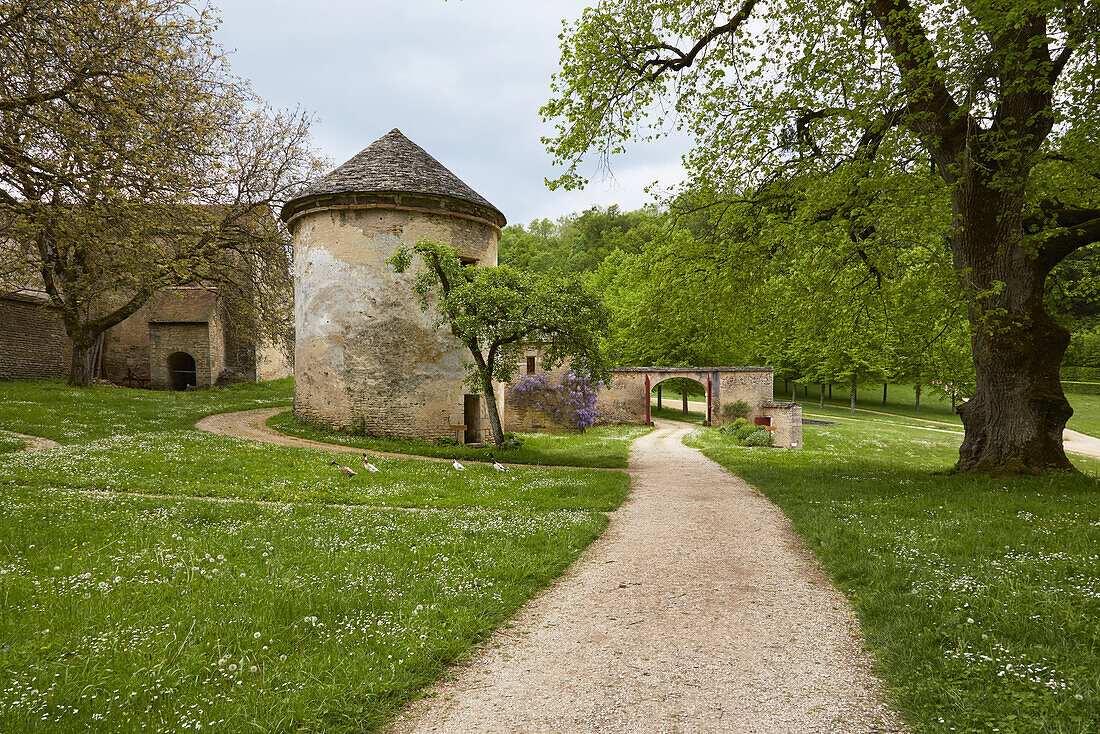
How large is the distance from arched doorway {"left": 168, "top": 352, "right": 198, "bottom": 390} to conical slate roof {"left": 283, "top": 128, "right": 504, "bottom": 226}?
1738cm

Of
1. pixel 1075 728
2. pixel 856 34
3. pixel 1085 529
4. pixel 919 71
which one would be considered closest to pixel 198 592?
pixel 1075 728

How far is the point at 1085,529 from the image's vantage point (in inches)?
242

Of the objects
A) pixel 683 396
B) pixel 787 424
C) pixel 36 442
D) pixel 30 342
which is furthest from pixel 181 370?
pixel 787 424

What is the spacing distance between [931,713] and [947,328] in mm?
11661

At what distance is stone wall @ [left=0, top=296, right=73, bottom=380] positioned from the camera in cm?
2562

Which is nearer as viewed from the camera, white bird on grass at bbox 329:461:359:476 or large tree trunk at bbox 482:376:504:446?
white bird on grass at bbox 329:461:359:476

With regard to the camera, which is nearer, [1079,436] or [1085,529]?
[1085,529]

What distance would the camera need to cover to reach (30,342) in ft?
88.0

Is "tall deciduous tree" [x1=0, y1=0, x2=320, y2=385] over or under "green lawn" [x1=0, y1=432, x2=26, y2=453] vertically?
over

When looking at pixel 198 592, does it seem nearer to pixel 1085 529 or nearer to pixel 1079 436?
pixel 1085 529

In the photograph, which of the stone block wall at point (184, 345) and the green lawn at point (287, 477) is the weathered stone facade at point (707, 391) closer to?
the green lawn at point (287, 477)

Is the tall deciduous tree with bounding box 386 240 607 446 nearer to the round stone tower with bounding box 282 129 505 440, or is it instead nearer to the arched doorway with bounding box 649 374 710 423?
the round stone tower with bounding box 282 129 505 440

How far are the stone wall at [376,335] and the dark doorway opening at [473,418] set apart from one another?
89 cm

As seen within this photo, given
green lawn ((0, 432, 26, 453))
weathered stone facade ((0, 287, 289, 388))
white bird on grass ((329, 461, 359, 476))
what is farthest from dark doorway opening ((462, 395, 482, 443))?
weathered stone facade ((0, 287, 289, 388))
